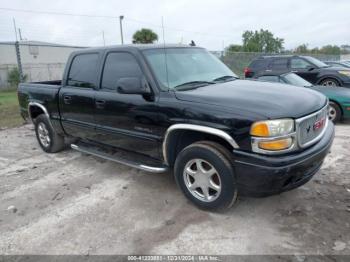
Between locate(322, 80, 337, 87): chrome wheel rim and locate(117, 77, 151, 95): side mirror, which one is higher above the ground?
locate(117, 77, 151, 95): side mirror

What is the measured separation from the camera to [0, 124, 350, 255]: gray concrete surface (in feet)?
9.68

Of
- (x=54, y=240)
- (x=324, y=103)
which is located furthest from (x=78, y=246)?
(x=324, y=103)

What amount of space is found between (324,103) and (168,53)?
2022 millimetres

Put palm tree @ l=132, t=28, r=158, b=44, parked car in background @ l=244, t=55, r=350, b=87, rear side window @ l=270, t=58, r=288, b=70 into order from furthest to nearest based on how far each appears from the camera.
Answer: palm tree @ l=132, t=28, r=158, b=44 < rear side window @ l=270, t=58, r=288, b=70 < parked car in background @ l=244, t=55, r=350, b=87

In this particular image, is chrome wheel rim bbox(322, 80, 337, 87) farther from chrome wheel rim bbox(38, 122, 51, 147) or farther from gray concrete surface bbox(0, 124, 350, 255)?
chrome wheel rim bbox(38, 122, 51, 147)

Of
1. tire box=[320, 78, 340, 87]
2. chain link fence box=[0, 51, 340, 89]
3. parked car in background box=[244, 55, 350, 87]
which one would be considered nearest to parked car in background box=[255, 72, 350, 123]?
parked car in background box=[244, 55, 350, 87]

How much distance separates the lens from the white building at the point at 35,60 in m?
23.6

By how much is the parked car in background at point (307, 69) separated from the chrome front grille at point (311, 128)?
5.98m

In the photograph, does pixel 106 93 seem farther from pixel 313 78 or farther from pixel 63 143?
pixel 313 78

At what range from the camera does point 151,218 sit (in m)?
3.45

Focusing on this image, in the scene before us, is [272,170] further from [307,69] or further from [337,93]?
[307,69]

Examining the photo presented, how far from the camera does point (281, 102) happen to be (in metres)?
3.10

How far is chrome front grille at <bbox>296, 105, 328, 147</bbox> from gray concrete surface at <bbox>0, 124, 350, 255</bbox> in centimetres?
83

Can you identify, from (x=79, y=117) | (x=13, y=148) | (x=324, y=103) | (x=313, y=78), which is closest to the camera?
(x=324, y=103)
